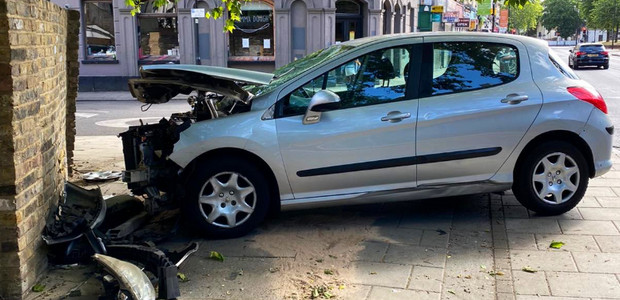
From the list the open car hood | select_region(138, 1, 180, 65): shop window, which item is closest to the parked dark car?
select_region(138, 1, 180, 65): shop window

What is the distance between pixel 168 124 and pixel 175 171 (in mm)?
481

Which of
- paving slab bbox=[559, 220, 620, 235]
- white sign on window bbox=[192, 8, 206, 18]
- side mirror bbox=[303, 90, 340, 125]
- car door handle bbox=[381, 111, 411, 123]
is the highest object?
white sign on window bbox=[192, 8, 206, 18]

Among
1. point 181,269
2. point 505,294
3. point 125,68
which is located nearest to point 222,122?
point 181,269

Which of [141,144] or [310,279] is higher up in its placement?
[141,144]

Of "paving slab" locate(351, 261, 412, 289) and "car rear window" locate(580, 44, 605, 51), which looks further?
"car rear window" locate(580, 44, 605, 51)

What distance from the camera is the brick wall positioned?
3.70m

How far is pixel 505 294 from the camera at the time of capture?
4.01 metres

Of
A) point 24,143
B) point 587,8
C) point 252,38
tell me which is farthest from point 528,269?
point 587,8

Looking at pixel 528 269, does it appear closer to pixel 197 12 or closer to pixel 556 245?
pixel 556 245

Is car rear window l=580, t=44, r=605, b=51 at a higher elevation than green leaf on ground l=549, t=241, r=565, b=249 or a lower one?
higher

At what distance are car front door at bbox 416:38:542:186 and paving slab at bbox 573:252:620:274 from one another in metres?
1.09

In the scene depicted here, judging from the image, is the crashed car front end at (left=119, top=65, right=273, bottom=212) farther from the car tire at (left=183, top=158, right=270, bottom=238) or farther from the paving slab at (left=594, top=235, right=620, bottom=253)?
the paving slab at (left=594, top=235, right=620, bottom=253)

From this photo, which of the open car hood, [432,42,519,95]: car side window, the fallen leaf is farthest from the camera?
[432,42,519,95]: car side window

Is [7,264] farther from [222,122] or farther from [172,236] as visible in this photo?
[222,122]
